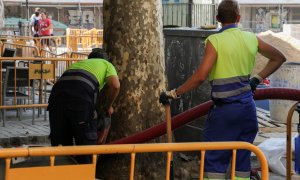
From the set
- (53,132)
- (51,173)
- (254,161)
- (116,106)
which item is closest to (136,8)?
(116,106)

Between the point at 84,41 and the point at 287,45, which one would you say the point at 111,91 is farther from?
the point at 84,41

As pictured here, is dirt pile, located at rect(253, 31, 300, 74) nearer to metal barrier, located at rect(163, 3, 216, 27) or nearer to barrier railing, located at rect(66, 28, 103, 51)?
metal barrier, located at rect(163, 3, 216, 27)

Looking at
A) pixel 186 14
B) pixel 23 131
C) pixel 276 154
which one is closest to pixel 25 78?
pixel 23 131

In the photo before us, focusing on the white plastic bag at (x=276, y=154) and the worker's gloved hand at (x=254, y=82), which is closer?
the worker's gloved hand at (x=254, y=82)

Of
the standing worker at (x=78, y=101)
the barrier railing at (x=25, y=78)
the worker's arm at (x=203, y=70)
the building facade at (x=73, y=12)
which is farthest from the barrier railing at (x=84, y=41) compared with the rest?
the worker's arm at (x=203, y=70)

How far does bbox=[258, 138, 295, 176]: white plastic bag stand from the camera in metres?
7.24

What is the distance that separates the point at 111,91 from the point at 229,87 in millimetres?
1657

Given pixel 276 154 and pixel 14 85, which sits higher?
pixel 14 85

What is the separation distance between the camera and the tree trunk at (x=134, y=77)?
683cm

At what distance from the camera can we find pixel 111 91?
248 inches

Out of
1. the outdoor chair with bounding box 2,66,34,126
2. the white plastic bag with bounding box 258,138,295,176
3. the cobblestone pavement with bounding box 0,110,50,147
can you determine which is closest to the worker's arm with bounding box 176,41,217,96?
the white plastic bag with bounding box 258,138,295,176

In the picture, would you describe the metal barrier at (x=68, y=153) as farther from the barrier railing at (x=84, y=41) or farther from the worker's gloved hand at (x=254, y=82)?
the barrier railing at (x=84, y=41)

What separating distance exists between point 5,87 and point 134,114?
369 centimetres

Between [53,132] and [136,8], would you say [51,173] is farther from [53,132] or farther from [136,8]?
[136,8]
